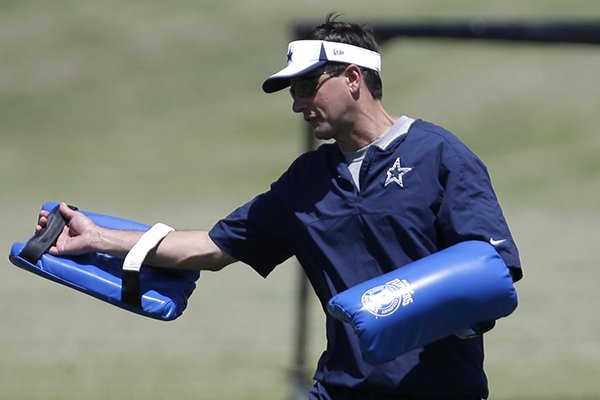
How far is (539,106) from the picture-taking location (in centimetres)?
2619

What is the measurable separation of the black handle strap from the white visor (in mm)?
1046

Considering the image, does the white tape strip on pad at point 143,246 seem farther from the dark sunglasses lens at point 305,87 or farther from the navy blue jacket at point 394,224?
the dark sunglasses lens at point 305,87

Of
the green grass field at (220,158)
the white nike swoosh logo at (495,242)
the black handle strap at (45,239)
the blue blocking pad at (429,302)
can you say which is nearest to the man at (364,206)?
the white nike swoosh logo at (495,242)

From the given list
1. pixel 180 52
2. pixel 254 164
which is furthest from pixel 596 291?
pixel 180 52

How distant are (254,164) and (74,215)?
19025mm

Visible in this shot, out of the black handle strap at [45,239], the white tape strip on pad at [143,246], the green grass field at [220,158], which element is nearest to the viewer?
the white tape strip on pad at [143,246]

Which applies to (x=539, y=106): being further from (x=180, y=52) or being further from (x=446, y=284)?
(x=446, y=284)

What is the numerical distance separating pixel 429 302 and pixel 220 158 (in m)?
20.7

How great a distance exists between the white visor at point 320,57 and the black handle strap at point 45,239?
105 centimetres

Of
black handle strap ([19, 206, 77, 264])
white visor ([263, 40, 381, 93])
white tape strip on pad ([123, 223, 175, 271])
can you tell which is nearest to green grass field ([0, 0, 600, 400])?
white visor ([263, 40, 381, 93])

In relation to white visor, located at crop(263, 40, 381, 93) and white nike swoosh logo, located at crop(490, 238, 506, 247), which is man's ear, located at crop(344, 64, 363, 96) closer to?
white visor, located at crop(263, 40, 381, 93)

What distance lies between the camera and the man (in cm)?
415

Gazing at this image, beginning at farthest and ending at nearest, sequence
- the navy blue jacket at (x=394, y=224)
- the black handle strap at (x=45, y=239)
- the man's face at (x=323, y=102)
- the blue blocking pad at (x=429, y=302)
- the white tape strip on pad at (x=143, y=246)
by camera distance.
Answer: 1. the black handle strap at (x=45, y=239)
2. the white tape strip on pad at (x=143, y=246)
3. the man's face at (x=323, y=102)
4. the navy blue jacket at (x=394, y=224)
5. the blue blocking pad at (x=429, y=302)

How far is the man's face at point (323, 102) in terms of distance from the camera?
4320 millimetres
